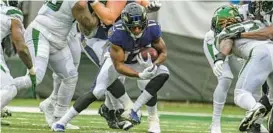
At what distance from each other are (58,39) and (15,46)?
2.37 feet

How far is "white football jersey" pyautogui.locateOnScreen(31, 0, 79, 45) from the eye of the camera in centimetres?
720

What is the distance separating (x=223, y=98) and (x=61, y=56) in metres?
1.55

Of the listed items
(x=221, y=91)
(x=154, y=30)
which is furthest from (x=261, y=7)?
(x=154, y=30)

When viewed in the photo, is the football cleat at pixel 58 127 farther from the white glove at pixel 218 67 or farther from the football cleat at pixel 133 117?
the white glove at pixel 218 67

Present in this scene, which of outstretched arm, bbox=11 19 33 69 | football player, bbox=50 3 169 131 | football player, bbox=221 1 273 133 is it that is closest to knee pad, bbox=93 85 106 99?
football player, bbox=50 3 169 131

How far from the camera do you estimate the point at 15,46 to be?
21.6 feet

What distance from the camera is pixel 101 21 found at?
7492 mm

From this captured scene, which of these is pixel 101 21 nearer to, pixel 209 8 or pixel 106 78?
pixel 106 78

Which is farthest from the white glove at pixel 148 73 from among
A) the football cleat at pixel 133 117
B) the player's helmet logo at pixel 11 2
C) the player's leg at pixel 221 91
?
the player's helmet logo at pixel 11 2

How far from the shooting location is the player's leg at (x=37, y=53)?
6883mm

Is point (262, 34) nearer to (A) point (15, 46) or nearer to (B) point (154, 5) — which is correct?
(B) point (154, 5)

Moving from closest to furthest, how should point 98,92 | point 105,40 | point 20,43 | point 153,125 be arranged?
point 20,43 < point 98,92 < point 153,125 < point 105,40

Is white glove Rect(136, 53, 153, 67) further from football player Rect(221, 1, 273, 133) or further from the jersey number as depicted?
the jersey number

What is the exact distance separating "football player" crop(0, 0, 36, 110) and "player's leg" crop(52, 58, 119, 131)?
1.37 ft
